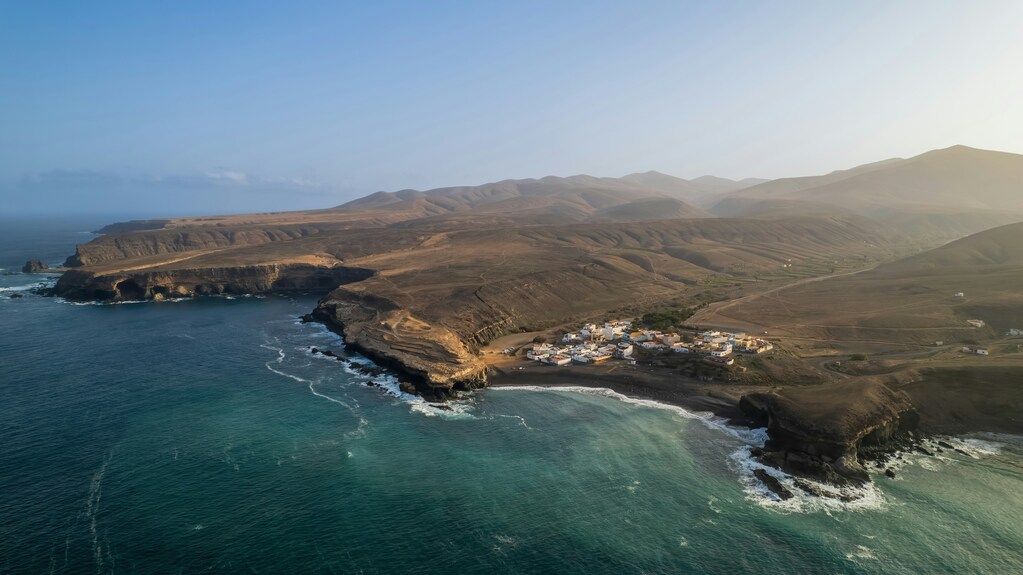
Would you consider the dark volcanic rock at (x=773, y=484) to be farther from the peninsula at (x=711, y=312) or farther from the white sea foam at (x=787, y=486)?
the peninsula at (x=711, y=312)

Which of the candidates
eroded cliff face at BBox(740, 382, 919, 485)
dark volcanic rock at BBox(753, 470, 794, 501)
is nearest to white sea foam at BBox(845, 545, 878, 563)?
dark volcanic rock at BBox(753, 470, 794, 501)

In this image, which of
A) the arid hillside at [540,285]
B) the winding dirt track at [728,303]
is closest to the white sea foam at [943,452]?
the arid hillside at [540,285]

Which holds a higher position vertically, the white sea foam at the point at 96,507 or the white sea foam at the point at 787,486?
the white sea foam at the point at 96,507

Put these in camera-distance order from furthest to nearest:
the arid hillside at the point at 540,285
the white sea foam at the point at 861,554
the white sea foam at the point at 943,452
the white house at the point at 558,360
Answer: the arid hillside at the point at 540,285 < the white house at the point at 558,360 < the white sea foam at the point at 943,452 < the white sea foam at the point at 861,554

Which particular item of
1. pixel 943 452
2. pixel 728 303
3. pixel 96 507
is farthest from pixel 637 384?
pixel 96 507

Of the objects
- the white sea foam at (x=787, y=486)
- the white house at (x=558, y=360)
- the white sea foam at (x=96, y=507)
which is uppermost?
the white house at (x=558, y=360)

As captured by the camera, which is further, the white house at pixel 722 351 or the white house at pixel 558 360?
the white house at pixel 558 360

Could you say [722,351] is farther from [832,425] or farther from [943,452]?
[943,452]

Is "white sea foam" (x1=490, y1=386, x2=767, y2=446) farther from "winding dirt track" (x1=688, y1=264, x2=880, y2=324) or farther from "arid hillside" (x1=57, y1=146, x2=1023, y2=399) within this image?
"winding dirt track" (x1=688, y1=264, x2=880, y2=324)
